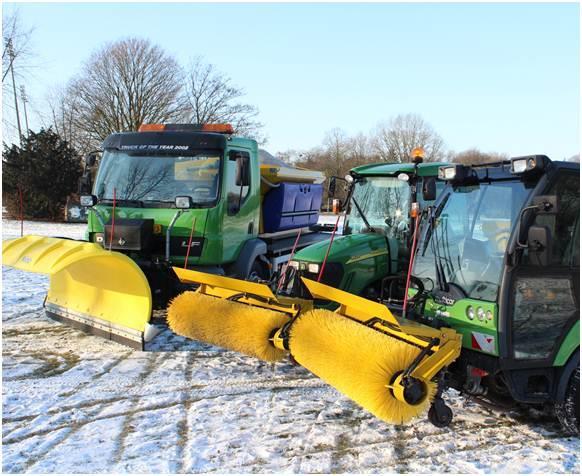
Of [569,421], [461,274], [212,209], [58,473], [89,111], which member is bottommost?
[58,473]

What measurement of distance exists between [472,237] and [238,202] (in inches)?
155

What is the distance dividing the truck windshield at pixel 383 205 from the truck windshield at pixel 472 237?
225 cm

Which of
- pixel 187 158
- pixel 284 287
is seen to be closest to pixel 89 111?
pixel 187 158

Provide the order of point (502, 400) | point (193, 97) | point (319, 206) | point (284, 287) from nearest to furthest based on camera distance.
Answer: point (502, 400) < point (284, 287) < point (319, 206) < point (193, 97)

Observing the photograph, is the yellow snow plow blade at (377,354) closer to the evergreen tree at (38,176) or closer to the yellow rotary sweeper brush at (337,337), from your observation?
the yellow rotary sweeper brush at (337,337)

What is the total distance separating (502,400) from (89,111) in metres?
27.3

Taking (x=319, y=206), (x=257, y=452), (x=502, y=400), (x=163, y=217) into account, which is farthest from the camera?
(x=319, y=206)

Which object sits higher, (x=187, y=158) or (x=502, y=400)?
(x=187, y=158)

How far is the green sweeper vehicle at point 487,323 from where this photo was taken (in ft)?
11.0

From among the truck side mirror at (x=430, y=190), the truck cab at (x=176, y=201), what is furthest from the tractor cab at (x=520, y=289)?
the truck cab at (x=176, y=201)

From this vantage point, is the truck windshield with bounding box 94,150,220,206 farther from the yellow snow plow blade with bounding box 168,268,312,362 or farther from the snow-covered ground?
the snow-covered ground

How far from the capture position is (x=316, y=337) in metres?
3.85

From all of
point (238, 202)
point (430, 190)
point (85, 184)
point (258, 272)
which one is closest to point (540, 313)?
point (430, 190)

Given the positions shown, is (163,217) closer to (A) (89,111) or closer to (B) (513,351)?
(B) (513,351)
